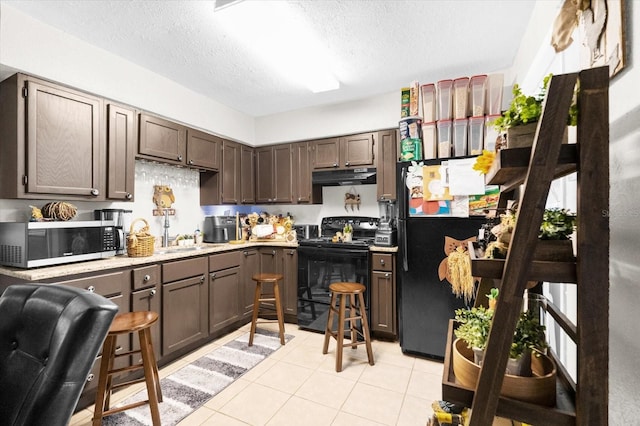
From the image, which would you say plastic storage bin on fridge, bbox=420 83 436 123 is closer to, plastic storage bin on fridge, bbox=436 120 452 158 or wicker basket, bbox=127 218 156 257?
plastic storage bin on fridge, bbox=436 120 452 158

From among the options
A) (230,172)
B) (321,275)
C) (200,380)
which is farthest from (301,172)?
(200,380)

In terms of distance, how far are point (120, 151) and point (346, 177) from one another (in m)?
2.26

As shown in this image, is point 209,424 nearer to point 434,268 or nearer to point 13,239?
point 13,239

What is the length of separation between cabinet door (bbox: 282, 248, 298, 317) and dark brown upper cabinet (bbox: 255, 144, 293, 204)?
78 centimetres

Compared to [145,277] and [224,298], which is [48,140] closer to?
[145,277]

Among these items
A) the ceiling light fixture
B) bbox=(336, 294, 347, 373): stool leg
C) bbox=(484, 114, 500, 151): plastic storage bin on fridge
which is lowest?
bbox=(336, 294, 347, 373): stool leg

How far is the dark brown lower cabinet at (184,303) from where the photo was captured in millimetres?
2480

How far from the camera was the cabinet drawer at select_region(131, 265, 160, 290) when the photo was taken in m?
2.24

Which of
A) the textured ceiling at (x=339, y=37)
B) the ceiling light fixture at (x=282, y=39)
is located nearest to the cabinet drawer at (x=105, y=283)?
the textured ceiling at (x=339, y=37)

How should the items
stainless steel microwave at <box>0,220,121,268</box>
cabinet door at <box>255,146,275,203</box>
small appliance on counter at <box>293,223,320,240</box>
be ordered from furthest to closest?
cabinet door at <box>255,146,275,203</box> < small appliance on counter at <box>293,223,320,240</box> < stainless steel microwave at <box>0,220,121,268</box>

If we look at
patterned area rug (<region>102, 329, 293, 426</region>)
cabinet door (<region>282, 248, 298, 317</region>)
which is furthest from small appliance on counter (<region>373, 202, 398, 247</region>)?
patterned area rug (<region>102, 329, 293, 426</region>)

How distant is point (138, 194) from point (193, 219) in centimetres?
73

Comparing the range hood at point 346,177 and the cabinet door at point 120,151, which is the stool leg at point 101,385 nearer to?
Answer: the cabinet door at point 120,151

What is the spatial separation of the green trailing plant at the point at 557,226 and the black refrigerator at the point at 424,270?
5.77 ft
